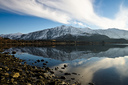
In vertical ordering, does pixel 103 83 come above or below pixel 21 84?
below

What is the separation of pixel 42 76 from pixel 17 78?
371cm

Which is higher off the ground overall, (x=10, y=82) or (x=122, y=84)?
(x=10, y=82)

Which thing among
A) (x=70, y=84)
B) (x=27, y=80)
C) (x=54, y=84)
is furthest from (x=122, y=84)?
(x=27, y=80)

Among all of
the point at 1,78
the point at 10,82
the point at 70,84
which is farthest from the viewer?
the point at 70,84

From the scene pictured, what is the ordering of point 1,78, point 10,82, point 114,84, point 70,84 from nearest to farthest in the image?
point 10,82 < point 1,78 < point 70,84 < point 114,84

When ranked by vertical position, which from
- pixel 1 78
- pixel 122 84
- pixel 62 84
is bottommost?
pixel 122 84

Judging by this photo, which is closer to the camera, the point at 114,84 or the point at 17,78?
the point at 17,78

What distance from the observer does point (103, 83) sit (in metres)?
15.7

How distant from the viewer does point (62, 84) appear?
1338cm

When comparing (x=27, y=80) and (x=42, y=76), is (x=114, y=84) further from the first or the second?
(x=27, y=80)

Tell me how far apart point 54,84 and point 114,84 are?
936 centimetres

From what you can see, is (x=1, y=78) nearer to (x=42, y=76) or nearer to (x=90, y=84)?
(x=42, y=76)

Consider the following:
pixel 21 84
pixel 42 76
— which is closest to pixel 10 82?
pixel 21 84

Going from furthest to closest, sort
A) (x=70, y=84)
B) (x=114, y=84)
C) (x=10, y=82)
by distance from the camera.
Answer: (x=114, y=84)
(x=70, y=84)
(x=10, y=82)
